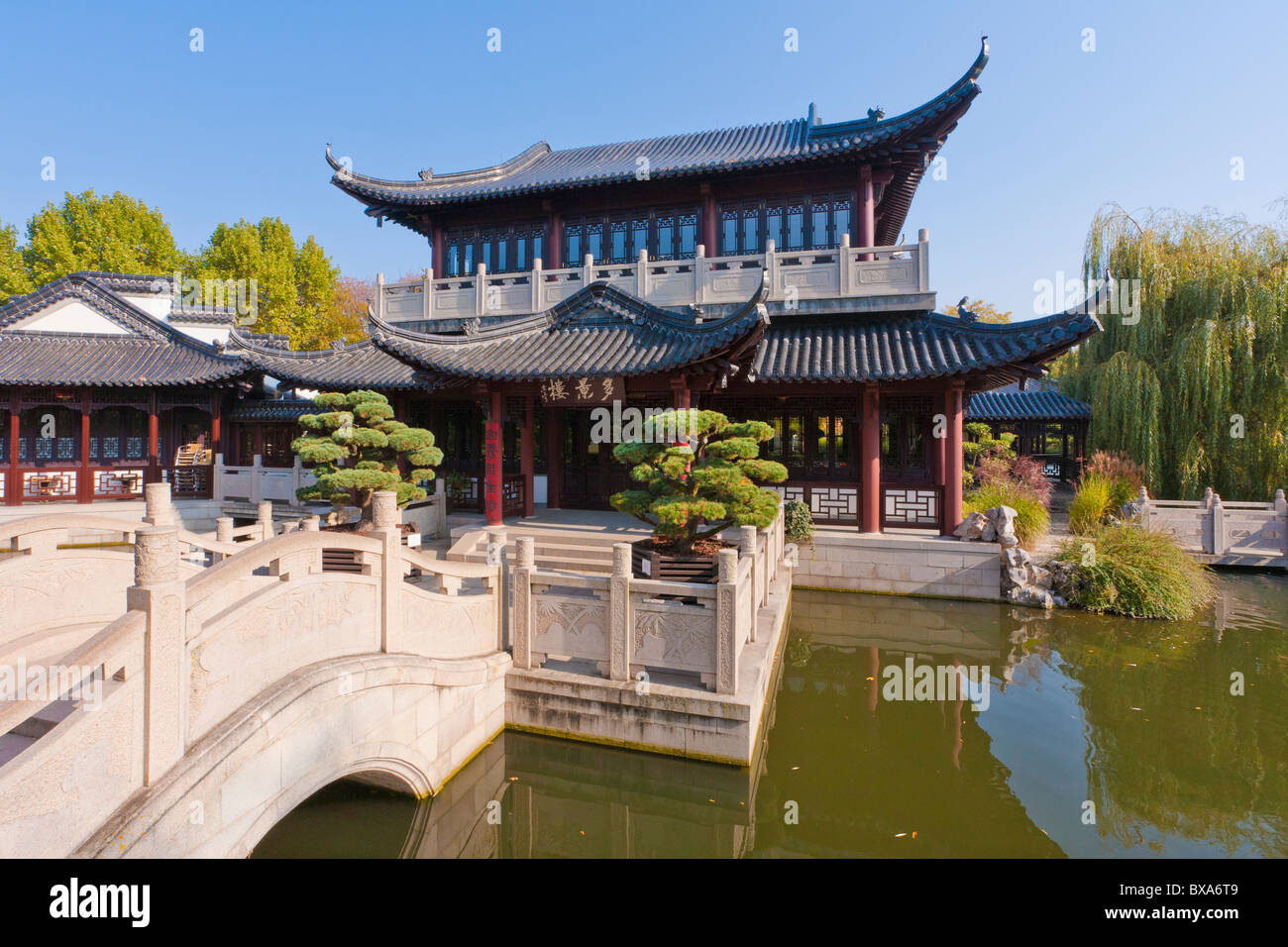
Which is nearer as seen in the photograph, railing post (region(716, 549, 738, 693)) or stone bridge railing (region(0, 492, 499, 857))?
stone bridge railing (region(0, 492, 499, 857))

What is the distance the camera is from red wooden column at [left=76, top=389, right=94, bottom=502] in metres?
15.4

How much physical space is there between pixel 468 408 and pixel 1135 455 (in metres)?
15.1

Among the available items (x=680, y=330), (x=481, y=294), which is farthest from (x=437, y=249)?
(x=680, y=330)

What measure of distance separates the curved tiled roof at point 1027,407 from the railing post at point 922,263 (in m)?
10.0

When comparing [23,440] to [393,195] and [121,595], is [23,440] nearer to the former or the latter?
[393,195]

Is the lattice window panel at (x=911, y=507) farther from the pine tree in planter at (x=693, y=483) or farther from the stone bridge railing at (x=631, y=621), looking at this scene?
the stone bridge railing at (x=631, y=621)

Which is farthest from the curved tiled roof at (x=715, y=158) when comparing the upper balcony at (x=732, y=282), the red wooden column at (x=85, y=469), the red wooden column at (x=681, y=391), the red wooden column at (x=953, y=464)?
the red wooden column at (x=85, y=469)

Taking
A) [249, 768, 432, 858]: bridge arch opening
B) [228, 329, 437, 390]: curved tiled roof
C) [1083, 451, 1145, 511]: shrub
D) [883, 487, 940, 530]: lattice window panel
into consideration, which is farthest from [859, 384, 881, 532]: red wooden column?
[249, 768, 432, 858]: bridge arch opening

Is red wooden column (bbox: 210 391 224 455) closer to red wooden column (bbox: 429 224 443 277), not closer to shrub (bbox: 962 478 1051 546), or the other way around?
red wooden column (bbox: 429 224 443 277)

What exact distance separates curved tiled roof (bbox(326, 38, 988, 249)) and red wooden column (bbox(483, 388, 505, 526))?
20.0ft

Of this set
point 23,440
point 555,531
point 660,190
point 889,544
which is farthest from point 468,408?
point 23,440

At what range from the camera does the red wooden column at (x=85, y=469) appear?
15.4 m

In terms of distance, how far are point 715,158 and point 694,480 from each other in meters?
9.91

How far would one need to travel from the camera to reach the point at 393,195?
14656mm
